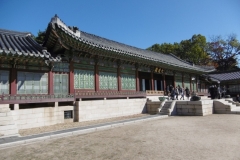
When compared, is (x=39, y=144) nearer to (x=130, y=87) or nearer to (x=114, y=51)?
(x=114, y=51)

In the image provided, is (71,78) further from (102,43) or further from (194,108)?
(194,108)

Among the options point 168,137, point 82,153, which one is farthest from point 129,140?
point 82,153

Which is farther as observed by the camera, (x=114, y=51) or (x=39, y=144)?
(x=114, y=51)

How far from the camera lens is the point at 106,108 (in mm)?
13656

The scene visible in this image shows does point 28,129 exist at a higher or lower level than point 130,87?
lower

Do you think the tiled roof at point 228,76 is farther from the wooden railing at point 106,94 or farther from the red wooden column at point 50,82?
the red wooden column at point 50,82

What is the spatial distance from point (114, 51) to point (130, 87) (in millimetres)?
4351

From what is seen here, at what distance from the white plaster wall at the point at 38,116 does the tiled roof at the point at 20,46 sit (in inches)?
119

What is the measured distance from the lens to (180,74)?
24672 millimetres

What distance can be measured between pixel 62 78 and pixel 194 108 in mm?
10729

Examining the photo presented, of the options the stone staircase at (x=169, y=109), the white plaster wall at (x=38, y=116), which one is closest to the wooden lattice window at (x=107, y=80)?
the white plaster wall at (x=38, y=116)

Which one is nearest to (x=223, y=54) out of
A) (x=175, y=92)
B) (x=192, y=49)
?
(x=192, y=49)

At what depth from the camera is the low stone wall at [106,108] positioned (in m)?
12.1

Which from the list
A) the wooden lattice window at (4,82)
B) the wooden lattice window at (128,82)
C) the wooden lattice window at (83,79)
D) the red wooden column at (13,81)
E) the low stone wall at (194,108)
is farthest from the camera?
the wooden lattice window at (128,82)
